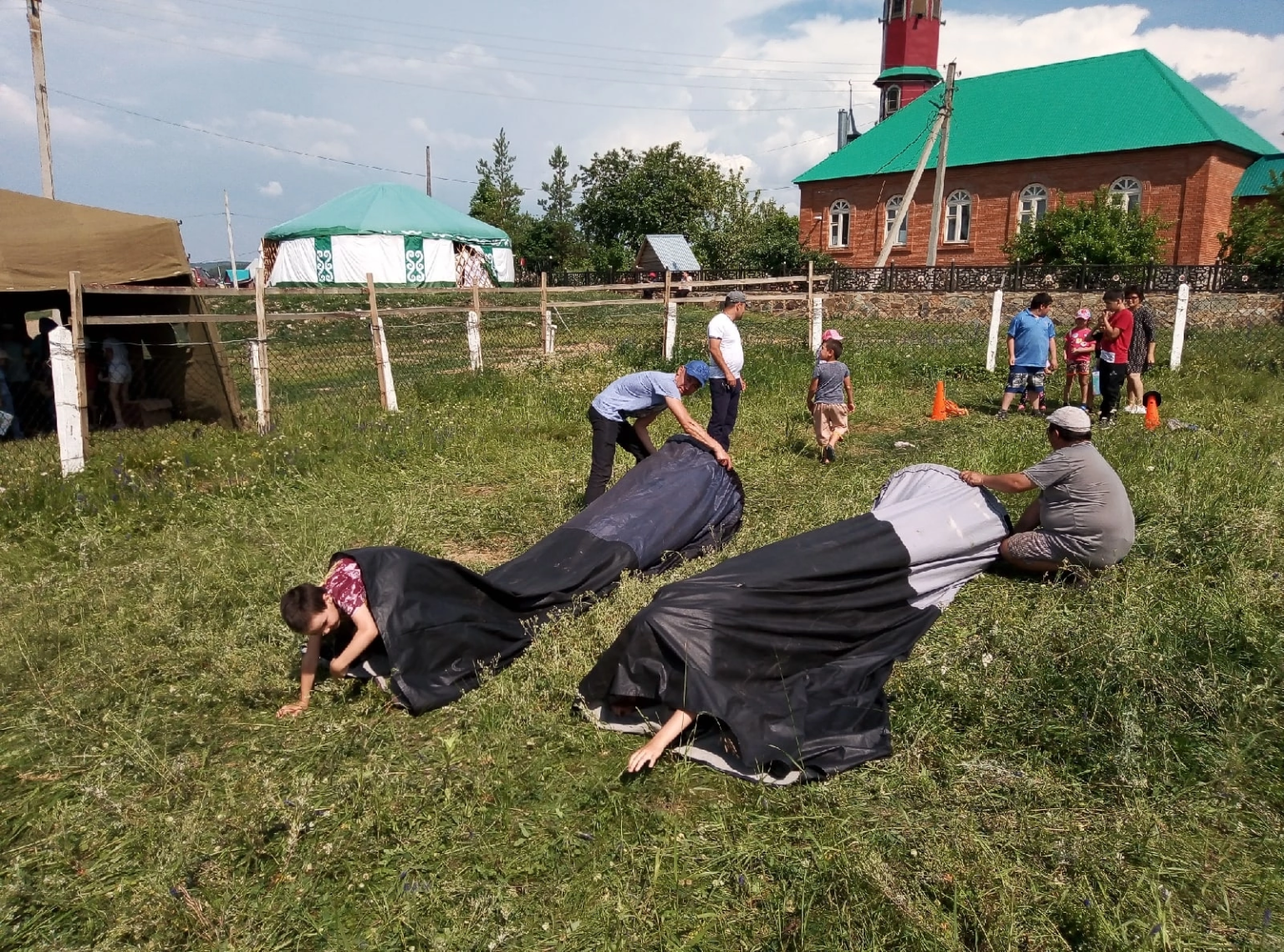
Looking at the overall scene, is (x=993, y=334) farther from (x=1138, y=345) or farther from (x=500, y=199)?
(x=500, y=199)

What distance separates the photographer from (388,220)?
111 feet

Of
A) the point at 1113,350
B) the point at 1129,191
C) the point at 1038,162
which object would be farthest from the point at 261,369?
the point at 1038,162

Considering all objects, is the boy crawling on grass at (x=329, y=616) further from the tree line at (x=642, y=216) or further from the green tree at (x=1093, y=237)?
the tree line at (x=642, y=216)

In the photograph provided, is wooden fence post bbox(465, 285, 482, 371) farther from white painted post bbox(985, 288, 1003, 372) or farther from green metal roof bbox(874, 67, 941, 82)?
green metal roof bbox(874, 67, 941, 82)

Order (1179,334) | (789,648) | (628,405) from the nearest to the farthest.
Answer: (789,648), (628,405), (1179,334)

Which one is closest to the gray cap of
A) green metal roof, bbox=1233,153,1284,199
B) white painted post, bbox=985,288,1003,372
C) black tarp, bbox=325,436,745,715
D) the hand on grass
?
black tarp, bbox=325,436,745,715

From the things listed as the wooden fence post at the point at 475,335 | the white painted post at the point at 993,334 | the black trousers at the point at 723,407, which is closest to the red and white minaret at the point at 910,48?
the white painted post at the point at 993,334

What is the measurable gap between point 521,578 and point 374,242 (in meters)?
31.9

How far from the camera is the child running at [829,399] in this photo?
8.13 meters

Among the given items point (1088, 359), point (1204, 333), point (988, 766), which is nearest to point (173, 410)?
point (988, 766)

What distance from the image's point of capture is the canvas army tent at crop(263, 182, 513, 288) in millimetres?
33594

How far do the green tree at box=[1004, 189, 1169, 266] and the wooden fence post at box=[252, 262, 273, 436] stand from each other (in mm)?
21440

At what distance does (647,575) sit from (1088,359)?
7777 mm

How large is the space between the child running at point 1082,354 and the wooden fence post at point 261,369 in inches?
359
